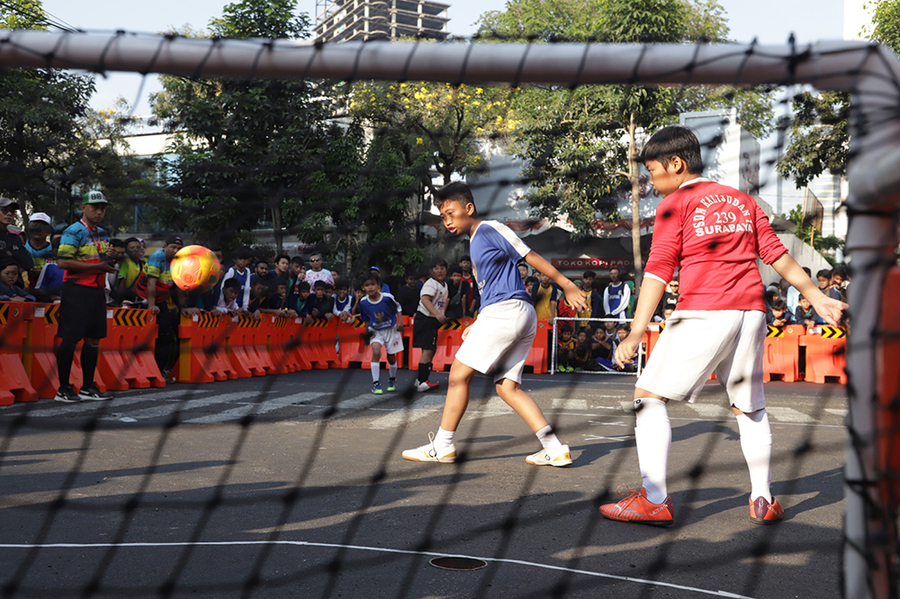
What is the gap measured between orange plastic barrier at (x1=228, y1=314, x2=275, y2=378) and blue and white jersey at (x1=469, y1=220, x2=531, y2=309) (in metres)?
7.17

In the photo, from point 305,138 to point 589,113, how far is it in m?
1.32

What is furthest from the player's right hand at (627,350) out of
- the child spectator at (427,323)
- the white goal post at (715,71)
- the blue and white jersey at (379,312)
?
the blue and white jersey at (379,312)

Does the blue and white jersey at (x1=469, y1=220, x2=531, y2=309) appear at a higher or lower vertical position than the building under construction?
lower

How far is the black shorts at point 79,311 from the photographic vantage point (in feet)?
24.6

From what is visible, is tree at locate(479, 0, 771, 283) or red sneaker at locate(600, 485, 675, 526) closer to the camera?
tree at locate(479, 0, 771, 283)

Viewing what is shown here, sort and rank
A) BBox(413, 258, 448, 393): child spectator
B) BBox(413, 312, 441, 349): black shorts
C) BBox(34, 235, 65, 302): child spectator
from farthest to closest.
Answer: BBox(413, 312, 441, 349): black shorts, BBox(413, 258, 448, 393): child spectator, BBox(34, 235, 65, 302): child spectator

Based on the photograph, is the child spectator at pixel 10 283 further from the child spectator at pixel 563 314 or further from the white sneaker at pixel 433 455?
the child spectator at pixel 563 314

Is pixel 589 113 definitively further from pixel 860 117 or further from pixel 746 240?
pixel 860 117

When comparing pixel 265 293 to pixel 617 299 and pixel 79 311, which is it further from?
pixel 617 299

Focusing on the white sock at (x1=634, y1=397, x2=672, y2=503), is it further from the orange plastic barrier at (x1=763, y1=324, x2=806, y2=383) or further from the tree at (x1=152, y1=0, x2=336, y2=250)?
the orange plastic barrier at (x1=763, y1=324, x2=806, y2=383)

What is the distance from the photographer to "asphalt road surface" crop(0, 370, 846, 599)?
10.0ft

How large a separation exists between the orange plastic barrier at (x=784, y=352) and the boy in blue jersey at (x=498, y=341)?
398 inches

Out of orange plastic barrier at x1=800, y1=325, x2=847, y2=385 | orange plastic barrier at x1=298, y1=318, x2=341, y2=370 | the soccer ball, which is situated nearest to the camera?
the soccer ball

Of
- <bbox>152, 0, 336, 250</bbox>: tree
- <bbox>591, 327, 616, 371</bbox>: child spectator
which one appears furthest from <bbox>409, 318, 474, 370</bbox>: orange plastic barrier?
<bbox>152, 0, 336, 250</bbox>: tree
